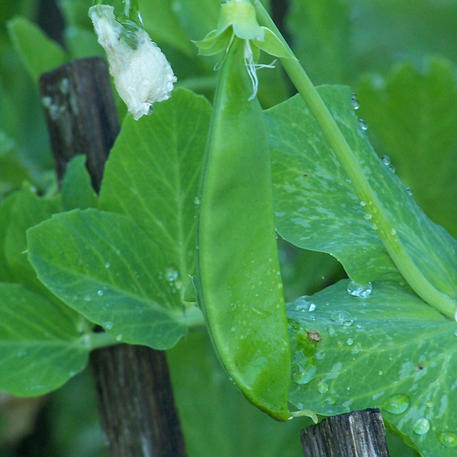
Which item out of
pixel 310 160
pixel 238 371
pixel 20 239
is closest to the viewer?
pixel 238 371

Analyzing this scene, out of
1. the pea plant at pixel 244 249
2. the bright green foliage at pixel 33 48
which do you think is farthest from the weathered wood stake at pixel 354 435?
the bright green foliage at pixel 33 48

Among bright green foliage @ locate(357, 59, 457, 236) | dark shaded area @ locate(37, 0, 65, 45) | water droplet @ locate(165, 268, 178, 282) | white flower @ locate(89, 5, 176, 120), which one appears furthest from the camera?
dark shaded area @ locate(37, 0, 65, 45)

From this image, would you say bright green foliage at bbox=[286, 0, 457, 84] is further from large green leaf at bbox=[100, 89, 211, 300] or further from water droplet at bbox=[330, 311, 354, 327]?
water droplet at bbox=[330, 311, 354, 327]

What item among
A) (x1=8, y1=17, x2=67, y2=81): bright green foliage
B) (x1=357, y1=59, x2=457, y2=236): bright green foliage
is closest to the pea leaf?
(x1=8, y1=17, x2=67, y2=81): bright green foliage

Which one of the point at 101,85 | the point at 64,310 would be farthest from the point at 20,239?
the point at 101,85

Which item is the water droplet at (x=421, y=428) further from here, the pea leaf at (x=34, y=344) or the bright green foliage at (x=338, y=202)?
the pea leaf at (x=34, y=344)

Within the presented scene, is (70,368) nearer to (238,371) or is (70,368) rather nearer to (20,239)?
(20,239)
